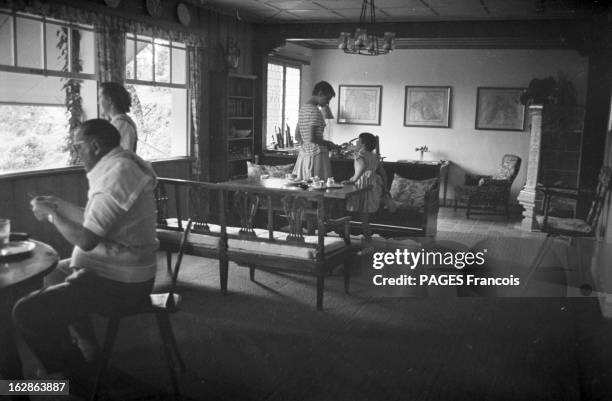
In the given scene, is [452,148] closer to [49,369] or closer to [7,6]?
[7,6]

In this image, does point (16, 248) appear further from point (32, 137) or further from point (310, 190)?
point (310, 190)

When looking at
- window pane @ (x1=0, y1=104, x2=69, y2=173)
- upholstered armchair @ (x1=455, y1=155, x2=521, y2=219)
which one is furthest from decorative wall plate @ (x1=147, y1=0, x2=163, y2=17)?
upholstered armchair @ (x1=455, y1=155, x2=521, y2=219)

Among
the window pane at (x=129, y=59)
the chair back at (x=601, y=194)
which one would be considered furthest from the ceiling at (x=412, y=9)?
the chair back at (x=601, y=194)

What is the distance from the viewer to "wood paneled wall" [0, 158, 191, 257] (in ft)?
16.4

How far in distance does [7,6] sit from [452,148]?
25.4 feet

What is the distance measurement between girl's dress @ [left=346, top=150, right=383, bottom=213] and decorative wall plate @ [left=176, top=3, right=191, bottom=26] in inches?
110

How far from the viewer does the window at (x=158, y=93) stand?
662cm

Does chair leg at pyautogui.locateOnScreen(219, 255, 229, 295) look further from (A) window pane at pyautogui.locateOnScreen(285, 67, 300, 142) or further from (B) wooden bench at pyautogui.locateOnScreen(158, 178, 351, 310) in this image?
(A) window pane at pyautogui.locateOnScreen(285, 67, 300, 142)

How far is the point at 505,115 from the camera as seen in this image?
405 inches

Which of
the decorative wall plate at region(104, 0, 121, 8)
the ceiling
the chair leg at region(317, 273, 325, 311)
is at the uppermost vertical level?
the ceiling

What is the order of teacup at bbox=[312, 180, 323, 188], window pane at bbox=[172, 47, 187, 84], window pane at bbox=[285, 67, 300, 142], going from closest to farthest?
Answer: teacup at bbox=[312, 180, 323, 188]
window pane at bbox=[172, 47, 187, 84]
window pane at bbox=[285, 67, 300, 142]

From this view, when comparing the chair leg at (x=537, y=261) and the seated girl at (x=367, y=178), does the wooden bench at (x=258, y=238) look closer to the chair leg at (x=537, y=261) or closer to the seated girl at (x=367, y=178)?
the seated girl at (x=367, y=178)

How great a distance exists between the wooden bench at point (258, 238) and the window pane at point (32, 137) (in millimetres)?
1424

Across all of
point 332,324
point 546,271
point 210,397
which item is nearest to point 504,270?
point 546,271
